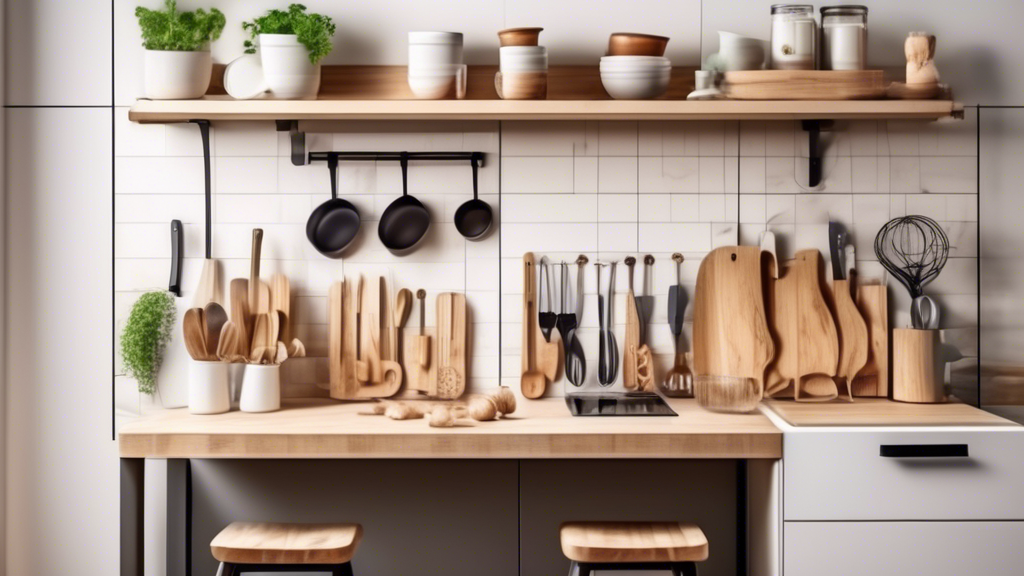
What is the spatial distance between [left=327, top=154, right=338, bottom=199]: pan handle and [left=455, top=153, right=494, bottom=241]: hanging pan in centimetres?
38

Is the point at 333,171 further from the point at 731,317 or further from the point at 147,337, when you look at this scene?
the point at 731,317

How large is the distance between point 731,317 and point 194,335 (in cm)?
156

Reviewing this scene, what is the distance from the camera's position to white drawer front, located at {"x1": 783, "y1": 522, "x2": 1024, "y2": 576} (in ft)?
7.88

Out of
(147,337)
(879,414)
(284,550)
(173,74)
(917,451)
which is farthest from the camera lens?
(147,337)

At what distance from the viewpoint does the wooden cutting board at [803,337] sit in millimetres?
2844

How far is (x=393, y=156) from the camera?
290cm

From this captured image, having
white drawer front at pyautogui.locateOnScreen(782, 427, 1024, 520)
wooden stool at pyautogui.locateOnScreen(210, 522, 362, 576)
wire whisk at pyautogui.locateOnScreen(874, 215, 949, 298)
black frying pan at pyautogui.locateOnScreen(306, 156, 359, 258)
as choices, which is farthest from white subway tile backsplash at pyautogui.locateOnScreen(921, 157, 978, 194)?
wooden stool at pyautogui.locateOnScreen(210, 522, 362, 576)

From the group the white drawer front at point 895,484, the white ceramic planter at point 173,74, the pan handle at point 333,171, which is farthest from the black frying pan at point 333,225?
the white drawer front at point 895,484

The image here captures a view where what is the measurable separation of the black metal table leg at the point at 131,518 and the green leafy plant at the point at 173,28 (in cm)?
116

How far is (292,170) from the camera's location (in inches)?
115

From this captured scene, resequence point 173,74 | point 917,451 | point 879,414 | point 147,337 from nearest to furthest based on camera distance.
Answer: point 917,451
point 879,414
point 173,74
point 147,337

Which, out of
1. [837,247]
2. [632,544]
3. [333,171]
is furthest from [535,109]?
[632,544]

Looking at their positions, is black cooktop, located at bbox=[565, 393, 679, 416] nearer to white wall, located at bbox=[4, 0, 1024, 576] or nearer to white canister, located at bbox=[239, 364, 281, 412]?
white wall, located at bbox=[4, 0, 1024, 576]

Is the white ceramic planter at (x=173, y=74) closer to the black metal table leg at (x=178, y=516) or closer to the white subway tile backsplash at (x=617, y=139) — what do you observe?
the black metal table leg at (x=178, y=516)
